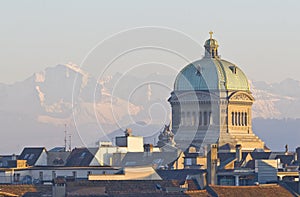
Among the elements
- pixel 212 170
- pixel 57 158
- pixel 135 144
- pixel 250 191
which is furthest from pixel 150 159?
pixel 250 191

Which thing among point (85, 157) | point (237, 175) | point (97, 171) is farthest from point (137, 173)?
point (85, 157)

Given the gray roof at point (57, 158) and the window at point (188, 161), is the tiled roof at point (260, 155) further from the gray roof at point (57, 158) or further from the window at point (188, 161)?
the gray roof at point (57, 158)

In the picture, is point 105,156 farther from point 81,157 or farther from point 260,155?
point 260,155

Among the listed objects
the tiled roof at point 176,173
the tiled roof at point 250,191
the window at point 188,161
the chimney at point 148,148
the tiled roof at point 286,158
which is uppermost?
the chimney at point 148,148

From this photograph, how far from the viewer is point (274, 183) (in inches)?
5246

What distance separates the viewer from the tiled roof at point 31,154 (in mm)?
184375

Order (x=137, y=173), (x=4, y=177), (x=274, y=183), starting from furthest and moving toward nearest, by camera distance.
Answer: (x=4, y=177), (x=137, y=173), (x=274, y=183)

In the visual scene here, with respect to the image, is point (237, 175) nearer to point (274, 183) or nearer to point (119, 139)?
point (274, 183)

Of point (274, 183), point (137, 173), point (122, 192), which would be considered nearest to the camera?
point (122, 192)

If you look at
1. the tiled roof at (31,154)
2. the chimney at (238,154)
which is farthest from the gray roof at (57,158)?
the chimney at (238,154)

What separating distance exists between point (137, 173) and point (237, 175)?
844 cm

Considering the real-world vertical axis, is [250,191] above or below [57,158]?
below

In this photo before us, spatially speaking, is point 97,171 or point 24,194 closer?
point 24,194

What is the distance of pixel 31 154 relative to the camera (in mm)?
188125
